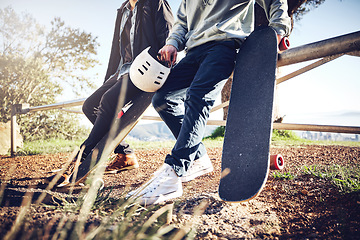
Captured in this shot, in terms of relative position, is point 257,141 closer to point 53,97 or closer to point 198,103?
point 198,103

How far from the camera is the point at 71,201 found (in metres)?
1.26

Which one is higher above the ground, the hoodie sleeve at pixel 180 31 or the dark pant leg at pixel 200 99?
the hoodie sleeve at pixel 180 31

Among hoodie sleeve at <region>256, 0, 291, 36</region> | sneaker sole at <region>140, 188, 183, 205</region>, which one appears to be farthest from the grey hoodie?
sneaker sole at <region>140, 188, 183, 205</region>

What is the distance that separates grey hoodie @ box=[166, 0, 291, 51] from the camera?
64.9 inches

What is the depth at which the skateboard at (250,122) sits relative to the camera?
129 centimetres

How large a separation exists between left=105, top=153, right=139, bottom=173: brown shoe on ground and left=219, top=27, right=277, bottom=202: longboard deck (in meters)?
1.65

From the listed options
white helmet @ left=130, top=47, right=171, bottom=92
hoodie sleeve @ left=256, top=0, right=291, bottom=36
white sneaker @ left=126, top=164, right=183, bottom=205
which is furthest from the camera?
white helmet @ left=130, top=47, right=171, bottom=92

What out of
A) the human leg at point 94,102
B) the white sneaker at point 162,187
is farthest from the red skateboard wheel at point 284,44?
the human leg at point 94,102

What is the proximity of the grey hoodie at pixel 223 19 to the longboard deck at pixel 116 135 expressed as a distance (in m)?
0.72

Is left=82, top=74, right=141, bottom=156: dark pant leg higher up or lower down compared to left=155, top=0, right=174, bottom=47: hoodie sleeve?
lower down

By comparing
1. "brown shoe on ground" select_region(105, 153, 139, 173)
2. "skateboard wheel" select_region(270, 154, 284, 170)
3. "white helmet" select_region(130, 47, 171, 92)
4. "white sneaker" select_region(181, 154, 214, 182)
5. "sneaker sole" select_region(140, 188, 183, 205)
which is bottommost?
"brown shoe on ground" select_region(105, 153, 139, 173)

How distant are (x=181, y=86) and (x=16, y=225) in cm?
133

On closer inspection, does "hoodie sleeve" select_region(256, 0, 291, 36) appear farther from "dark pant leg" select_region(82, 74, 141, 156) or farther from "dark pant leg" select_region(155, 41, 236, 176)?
"dark pant leg" select_region(82, 74, 141, 156)

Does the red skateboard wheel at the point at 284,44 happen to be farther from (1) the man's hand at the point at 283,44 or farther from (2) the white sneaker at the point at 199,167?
(2) the white sneaker at the point at 199,167
